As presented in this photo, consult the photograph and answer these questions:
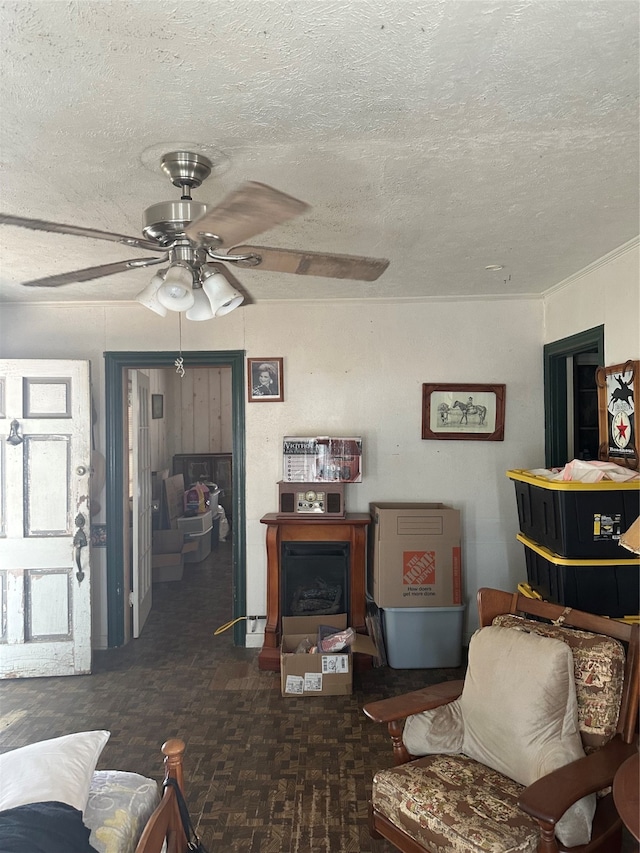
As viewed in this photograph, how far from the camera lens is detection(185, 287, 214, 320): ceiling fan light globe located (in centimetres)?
201

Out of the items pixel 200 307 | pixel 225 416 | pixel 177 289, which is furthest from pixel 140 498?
pixel 225 416

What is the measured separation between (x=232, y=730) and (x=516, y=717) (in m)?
1.67

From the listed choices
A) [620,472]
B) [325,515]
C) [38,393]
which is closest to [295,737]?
[325,515]

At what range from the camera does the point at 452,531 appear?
3.88 metres

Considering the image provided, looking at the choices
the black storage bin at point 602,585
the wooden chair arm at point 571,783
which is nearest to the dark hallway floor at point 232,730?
the wooden chair arm at point 571,783

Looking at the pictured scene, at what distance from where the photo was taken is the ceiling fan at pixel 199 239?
5.30ft

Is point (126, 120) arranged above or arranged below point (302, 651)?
above

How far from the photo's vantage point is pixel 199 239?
6.02 ft

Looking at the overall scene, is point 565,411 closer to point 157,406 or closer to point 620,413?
point 620,413

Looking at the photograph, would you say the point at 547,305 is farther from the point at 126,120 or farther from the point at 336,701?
the point at 126,120

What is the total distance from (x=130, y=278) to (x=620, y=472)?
296 cm

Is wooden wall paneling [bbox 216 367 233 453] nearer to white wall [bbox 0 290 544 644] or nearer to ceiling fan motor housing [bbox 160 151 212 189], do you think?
white wall [bbox 0 290 544 644]

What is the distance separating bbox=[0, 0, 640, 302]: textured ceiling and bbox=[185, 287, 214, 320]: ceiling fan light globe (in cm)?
45

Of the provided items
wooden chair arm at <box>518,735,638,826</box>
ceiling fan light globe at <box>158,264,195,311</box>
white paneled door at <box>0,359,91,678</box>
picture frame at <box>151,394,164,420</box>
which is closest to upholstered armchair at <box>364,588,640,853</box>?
wooden chair arm at <box>518,735,638,826</box>
